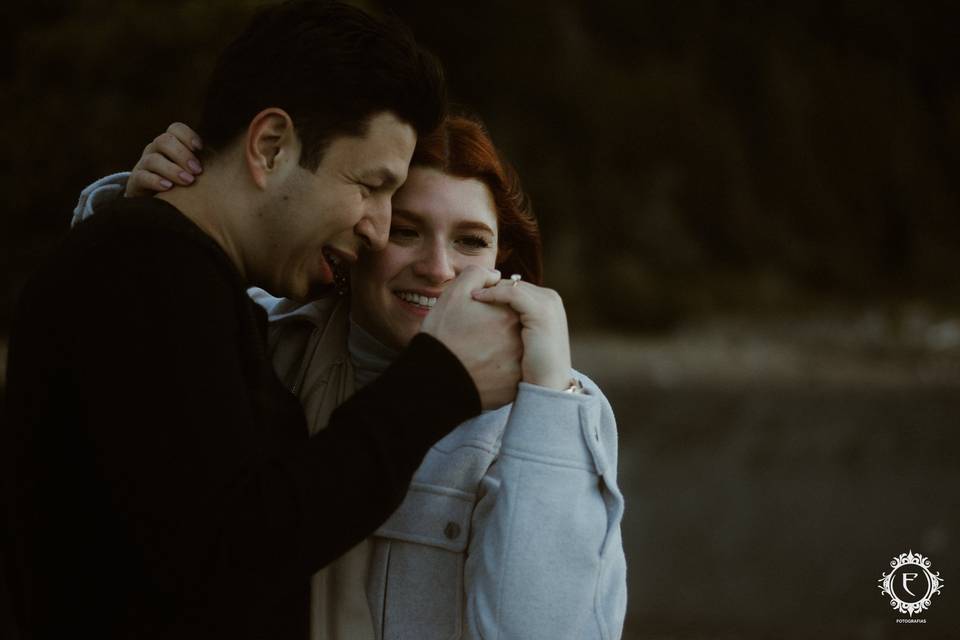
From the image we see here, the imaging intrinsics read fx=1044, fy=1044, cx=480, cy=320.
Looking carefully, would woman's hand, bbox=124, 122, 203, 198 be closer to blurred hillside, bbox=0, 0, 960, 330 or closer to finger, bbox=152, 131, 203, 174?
finger, bbox=152, 131, 203, 174

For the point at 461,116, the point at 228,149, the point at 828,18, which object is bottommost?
the point at 228,149

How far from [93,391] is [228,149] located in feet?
1.80

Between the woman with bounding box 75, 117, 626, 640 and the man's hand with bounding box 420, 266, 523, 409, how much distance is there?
0.09ft

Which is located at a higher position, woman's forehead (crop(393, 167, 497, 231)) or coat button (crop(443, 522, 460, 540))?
woman's forehead (crop(393, 167, 497, 231))

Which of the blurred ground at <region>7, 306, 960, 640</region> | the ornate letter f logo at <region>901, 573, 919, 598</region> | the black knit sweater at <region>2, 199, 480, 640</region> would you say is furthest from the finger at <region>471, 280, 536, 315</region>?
the ornate letter f logo at <region>901, 573, 919, 598</region>

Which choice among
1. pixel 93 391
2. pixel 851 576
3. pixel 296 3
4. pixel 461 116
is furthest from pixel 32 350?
pixel 851 576

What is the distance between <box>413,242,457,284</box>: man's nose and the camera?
89.3 inches

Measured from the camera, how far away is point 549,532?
1833 mm

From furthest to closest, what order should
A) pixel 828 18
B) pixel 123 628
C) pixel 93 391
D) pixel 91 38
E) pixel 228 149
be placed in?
pixel 828 18 → pixel 91 38 → pixel 228 149 → pixel 123 628 → pixel 93 391

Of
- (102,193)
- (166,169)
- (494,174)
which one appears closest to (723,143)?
(494,174)

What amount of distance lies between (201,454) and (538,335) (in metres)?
0.72

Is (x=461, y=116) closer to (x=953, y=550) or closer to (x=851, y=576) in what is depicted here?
(x=851, y=576)

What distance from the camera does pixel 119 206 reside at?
152 centimetres

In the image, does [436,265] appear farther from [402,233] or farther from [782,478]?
[782,478]
